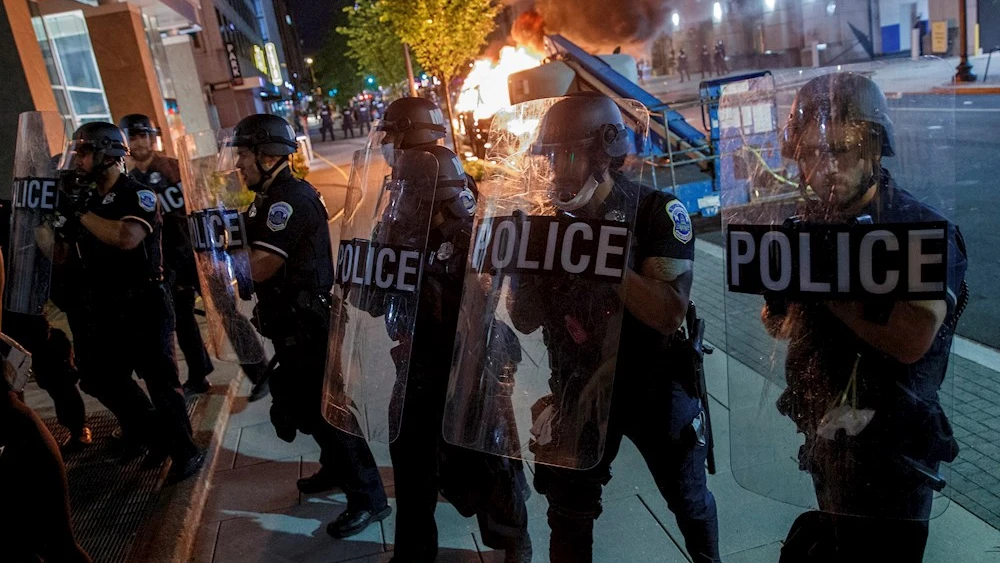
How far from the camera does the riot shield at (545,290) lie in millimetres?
1922

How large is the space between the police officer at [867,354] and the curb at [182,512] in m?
2.95

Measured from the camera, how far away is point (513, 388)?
2133 millimetres

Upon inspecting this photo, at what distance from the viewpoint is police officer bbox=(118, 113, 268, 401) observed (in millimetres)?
5023

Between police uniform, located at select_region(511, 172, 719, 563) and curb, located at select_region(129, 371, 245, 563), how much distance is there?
78.7 inches

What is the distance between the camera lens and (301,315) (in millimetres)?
3227

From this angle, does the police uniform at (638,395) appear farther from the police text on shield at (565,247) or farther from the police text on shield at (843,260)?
the police text on shield at (843,260)

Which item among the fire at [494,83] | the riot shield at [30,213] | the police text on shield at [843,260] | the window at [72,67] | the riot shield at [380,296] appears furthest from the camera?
the fire at [494,83]

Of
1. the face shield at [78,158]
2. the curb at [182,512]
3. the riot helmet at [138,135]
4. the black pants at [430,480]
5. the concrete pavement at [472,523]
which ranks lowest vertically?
Answer: the concrete pavement at [472,523]

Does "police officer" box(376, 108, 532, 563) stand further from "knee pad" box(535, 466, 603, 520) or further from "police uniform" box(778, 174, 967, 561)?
"police uniform" box(778, 174, 967, 561)

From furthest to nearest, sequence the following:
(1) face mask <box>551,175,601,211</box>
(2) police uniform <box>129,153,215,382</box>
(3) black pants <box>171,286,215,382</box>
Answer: (3) black pants <box>171,286,215,382</box>, (2) police uniform <box>129,153,215,382</box>, (1) face mask <box>551,175,601,211</box>

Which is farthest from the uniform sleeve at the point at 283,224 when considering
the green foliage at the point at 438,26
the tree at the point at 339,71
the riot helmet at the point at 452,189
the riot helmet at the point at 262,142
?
the tree at the point at 339,71

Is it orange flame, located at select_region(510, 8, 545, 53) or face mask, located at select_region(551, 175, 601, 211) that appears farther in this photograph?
orange flame, located at select_region(510, 8, 545, 53)

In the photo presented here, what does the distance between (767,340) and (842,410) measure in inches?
12.0

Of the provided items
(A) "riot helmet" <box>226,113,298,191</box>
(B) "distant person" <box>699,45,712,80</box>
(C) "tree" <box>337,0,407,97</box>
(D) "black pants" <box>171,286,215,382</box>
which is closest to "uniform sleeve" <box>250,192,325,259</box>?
(A) "riot helmet" <box>226,113,298,191</box>
